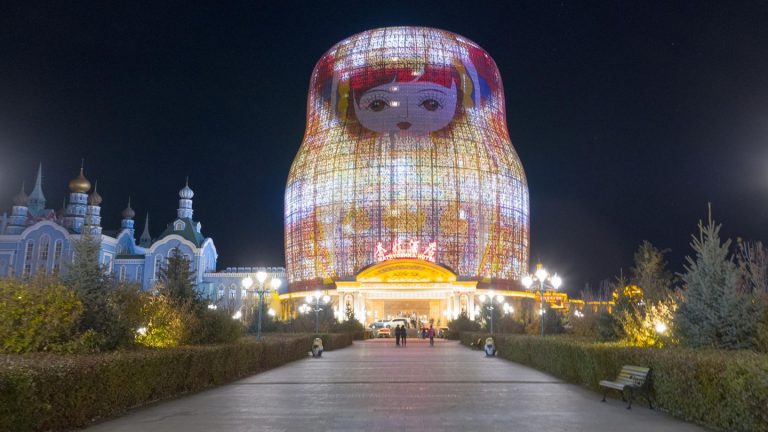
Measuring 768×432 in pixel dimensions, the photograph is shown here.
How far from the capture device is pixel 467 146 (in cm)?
7631

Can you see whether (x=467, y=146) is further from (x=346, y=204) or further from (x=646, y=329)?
(x=646, y=329)

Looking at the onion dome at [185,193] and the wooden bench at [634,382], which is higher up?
the onion dome at [185,193]

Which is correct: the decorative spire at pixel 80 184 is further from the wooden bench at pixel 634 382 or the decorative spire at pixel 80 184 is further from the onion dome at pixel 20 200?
the wooden bench at pixel 634 382

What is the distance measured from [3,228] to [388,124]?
4794 cm

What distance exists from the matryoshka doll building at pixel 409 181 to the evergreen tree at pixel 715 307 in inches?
2280

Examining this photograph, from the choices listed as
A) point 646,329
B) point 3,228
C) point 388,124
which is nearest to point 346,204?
point 388,124

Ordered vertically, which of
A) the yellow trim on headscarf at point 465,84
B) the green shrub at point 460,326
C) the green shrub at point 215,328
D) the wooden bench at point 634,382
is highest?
the yellow trim on headscarf at point 465,84

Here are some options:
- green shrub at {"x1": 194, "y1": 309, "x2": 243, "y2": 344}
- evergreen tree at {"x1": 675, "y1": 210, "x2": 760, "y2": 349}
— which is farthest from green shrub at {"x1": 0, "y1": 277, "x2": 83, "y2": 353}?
evergreen tree at {"x1": 675, "y1": 210, "x2": 760, "y2": 349}

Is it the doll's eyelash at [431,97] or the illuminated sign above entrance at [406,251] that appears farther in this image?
the doll's eyelash at [431,97]

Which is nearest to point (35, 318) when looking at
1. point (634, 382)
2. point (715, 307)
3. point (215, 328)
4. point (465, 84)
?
point (215, 328)

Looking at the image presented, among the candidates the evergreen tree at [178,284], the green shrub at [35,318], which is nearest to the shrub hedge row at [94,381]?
the green shrub at [35,318]

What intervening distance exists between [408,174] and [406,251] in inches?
324

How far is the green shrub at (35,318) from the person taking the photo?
12.5 metres

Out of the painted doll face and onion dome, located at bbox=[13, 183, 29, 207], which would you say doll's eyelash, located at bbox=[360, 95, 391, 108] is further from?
onion dome, located at bbox=[13, 183, 29, 207]
